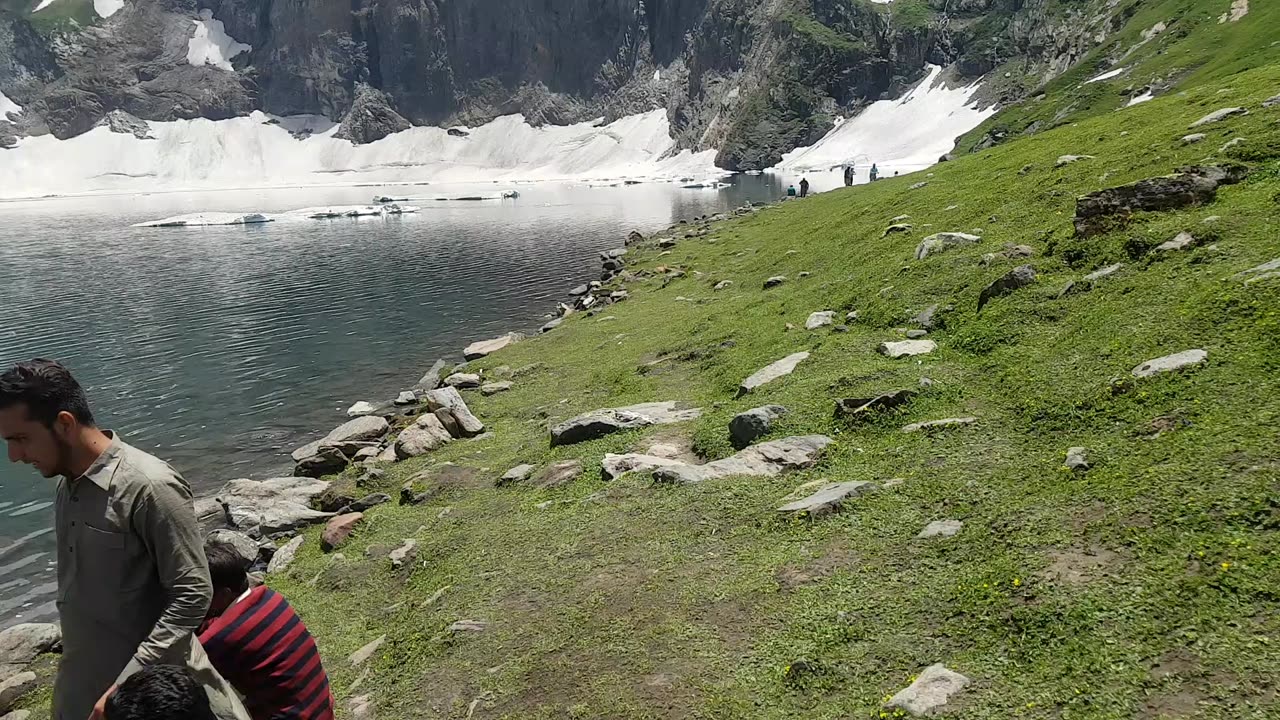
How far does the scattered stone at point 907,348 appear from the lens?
14641mm

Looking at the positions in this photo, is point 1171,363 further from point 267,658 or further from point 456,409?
point 456,409

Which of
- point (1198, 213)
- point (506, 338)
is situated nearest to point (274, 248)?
point (506, 338)

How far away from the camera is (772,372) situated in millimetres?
16438

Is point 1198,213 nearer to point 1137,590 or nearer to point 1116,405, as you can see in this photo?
point 1116,405

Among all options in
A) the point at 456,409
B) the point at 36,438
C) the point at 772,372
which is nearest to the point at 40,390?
the point at 36,438

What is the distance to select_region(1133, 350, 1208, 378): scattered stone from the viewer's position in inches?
383

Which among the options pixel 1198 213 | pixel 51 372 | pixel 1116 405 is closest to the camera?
pixel 51 372

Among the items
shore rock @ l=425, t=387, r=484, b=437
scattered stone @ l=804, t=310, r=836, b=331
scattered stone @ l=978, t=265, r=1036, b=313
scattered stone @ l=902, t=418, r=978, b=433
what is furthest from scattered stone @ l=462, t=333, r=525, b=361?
scattered stone @ l=902, t=418, r=978, b=433

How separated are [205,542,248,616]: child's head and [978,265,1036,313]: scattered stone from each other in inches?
548

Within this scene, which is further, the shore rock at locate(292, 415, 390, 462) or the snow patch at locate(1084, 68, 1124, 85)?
the snow patch at locate(1084, 68, 1124, 85)

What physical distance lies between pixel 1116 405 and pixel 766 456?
4860mm

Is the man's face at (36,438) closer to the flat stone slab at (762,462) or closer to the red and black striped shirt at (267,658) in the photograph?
the red and black striped shirt at (267,658)

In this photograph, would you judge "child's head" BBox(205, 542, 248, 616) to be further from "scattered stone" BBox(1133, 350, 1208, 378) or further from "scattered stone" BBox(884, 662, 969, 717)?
"scattered stone" BBox(1133, 350, 1208, 378)

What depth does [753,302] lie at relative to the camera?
2534 centimetres
